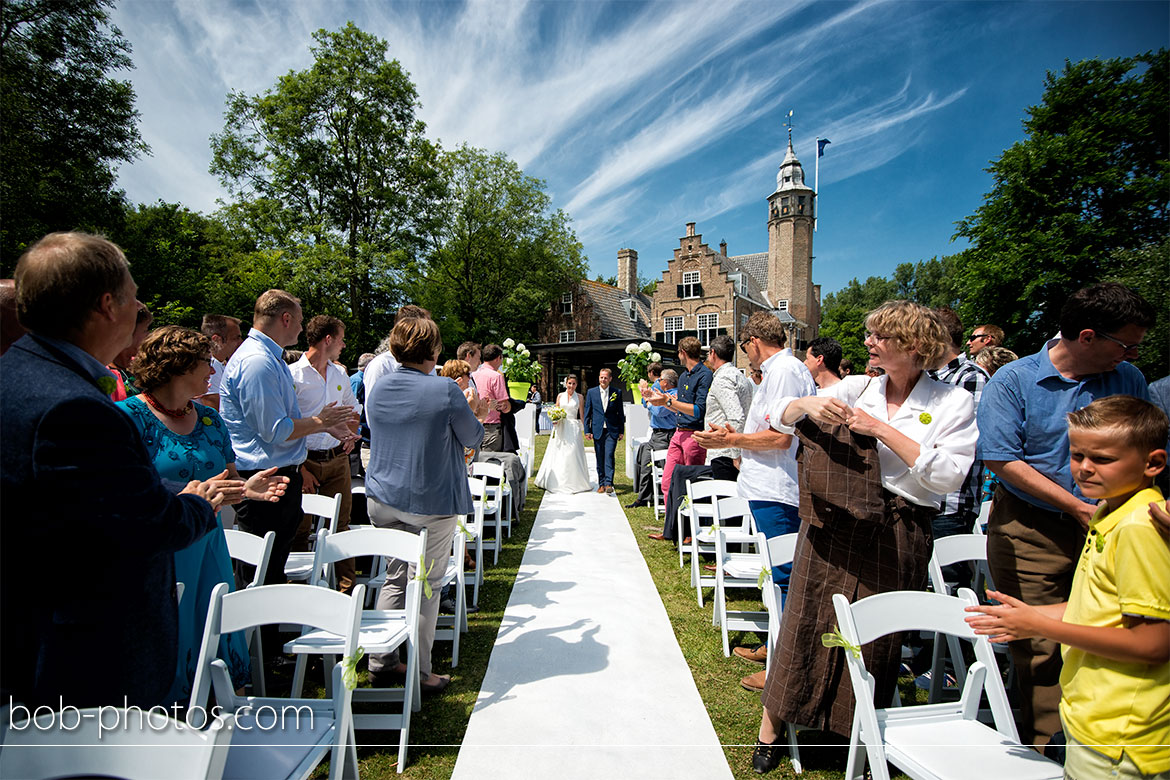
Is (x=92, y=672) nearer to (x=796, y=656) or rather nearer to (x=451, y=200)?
(x=796, y=656)

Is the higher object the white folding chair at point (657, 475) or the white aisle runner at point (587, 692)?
the white folding chair at point (657, 475)

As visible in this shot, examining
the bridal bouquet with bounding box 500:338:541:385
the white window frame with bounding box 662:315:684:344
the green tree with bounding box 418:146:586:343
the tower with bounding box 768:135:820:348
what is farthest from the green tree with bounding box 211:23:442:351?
the tower with bounding box 768:135:820:348

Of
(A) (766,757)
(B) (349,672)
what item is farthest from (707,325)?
(B) (349,672)

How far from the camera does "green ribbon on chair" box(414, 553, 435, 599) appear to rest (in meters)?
2.79

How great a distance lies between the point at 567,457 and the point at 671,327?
28.5m

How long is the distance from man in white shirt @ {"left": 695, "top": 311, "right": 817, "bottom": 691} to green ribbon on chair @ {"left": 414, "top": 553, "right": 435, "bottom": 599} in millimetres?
Result: 1779

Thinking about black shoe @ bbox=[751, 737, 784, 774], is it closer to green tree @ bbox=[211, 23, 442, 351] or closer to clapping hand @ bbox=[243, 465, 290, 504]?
clapping hand @ bbox=[243, 465, 290, 504]

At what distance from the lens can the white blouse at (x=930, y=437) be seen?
6.64 ft

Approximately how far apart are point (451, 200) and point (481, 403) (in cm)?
2764

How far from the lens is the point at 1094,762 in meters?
1.51

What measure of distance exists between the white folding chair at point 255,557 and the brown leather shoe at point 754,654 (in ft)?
9.70

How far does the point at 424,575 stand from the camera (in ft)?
9.26

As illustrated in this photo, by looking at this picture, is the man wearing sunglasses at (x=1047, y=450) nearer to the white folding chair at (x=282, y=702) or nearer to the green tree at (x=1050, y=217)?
the white folding chair at (x=282, y=702)

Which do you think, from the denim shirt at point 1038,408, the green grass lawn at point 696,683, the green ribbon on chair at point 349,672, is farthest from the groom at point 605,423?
the green ribbon on chair at point 349,672
